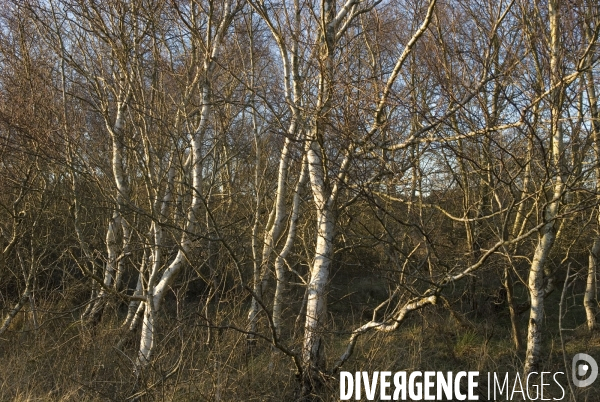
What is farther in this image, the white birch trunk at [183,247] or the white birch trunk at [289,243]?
the white birch trunk at [289,243]

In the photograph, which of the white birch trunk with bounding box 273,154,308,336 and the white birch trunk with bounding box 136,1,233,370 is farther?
the white birch trunk with bounding box 273,154,308,336

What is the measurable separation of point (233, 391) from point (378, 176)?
2104 millimetres

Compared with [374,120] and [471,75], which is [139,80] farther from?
[471,75]

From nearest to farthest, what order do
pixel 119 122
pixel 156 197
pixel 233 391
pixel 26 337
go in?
pixel 233 391 → pixel 156 197 → pixel 119 122 → pixel 26 337

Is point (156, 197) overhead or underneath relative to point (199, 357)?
overhead

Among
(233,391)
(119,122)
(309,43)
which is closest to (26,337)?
(119,122)

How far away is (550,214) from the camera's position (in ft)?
18.3

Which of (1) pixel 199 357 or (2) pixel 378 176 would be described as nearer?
(2) pixel 378 176

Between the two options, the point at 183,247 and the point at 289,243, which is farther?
the point at 289,243

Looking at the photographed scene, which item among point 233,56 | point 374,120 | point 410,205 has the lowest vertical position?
point 410,205

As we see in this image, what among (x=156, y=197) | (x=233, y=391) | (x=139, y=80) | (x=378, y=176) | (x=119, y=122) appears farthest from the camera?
(x=119, y=122)

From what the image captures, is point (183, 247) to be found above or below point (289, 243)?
below

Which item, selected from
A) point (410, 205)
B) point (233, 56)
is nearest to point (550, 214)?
point (410, 205)

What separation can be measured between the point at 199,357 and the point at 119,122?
2.71 meters
